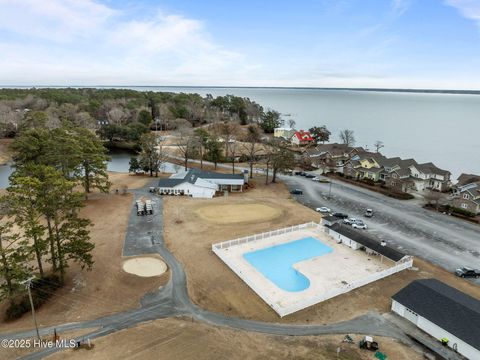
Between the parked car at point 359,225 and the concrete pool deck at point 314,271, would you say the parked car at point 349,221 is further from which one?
the concrete pool deck at point 314,271

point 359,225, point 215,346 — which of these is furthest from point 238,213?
point 215,346

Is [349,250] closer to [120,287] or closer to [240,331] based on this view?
[240,331]

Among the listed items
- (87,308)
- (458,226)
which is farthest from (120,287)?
(458,226)

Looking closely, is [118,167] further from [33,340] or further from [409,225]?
[409,225]

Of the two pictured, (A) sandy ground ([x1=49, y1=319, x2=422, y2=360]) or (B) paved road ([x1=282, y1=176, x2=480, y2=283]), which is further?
(B) paved road ([x1=282, y1=176, x2=480, y2=283])

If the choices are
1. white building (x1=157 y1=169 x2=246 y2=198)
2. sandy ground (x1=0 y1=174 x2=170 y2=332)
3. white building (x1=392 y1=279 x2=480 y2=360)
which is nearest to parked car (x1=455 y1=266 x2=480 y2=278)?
white building (x1=392 y1=279 x2=480 y2=360)

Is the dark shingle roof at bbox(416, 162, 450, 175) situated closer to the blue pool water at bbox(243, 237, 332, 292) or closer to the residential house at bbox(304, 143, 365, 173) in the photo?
the residential house at bbox(304, 143, 365, 173)
